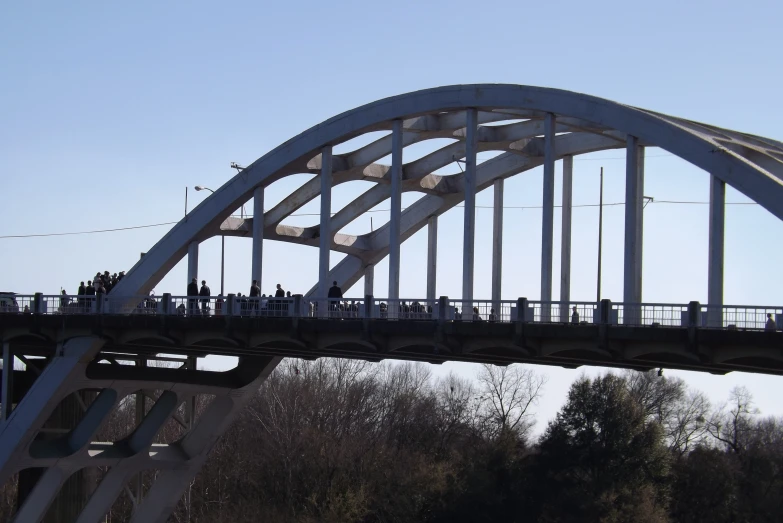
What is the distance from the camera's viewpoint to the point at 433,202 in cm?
4566

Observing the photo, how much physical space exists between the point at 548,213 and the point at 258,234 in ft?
38.2

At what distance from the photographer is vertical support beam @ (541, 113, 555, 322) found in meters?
35.2

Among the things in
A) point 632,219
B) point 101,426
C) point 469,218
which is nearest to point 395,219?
point 469,218

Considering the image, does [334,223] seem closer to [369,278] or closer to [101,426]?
[369,278]

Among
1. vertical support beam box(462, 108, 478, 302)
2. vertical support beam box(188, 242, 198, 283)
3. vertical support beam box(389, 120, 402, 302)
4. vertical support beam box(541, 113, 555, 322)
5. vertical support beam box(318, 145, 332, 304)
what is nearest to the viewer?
vertical support beam box(541, 113, 555, 322)

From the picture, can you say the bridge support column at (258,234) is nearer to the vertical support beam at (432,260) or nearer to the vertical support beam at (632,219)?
the vertical support beam at (432,260)

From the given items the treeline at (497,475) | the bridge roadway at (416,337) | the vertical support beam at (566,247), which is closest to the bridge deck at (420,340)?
the bridge roadway at (416,337)

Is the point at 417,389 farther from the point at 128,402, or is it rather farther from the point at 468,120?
the point at 468,120

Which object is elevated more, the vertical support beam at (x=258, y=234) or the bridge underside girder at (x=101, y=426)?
the vertical support beam at (x=258, y=234)

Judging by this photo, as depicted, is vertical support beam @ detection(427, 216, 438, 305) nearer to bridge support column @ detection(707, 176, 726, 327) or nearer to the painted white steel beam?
the painted white steel beam

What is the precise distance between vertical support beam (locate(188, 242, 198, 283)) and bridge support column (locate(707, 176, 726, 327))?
19.5m

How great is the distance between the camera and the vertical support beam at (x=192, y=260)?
43.6 m

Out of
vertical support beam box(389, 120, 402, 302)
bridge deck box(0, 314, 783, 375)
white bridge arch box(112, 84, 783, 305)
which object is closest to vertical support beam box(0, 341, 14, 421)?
bridge deck box(0, 314, 783, 375)

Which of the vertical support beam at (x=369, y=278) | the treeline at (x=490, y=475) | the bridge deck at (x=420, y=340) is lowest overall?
the treeline at (x=490, y=475)
